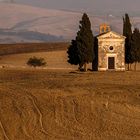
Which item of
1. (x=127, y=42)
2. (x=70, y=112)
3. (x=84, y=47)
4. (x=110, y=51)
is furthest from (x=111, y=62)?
(x=70, y=112)

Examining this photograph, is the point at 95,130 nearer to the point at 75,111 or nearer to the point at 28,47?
the point at 75,111

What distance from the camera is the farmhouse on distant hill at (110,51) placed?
68.2 m

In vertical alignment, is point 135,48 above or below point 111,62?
above

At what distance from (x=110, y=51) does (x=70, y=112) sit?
32942mm

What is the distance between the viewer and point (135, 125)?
111 ft

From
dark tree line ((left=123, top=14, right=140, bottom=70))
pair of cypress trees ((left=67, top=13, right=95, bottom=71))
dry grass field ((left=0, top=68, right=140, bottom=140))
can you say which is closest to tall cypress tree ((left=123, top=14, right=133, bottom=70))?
dark tree line ((left=123, top=14, right=140, bottom=70))

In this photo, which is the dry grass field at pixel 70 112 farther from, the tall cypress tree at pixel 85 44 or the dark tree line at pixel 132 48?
the dark tree line at pixel 132 48

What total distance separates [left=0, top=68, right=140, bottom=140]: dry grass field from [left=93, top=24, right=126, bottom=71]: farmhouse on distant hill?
22873mm

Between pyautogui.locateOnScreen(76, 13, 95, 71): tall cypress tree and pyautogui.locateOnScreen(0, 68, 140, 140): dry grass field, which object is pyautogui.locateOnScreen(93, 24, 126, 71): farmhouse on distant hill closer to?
pyautogui.locateOnScreen(76, 13, 95, 71): tall cypress tree

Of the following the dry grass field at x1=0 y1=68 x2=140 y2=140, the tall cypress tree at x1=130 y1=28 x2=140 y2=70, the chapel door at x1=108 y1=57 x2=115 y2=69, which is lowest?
the dry grass field at x1=0 y1=68 x2=140 y2=140

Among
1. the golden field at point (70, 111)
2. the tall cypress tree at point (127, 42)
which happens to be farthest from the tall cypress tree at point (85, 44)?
the golden field at point (70, 111)

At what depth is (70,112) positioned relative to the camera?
3612 cm

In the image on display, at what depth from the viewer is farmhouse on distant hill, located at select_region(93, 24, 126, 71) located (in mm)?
68188

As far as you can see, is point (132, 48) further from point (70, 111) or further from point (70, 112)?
point (70, 112)
